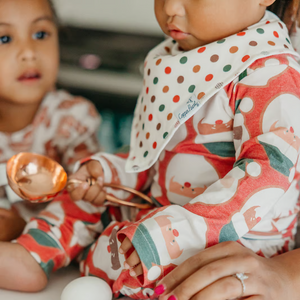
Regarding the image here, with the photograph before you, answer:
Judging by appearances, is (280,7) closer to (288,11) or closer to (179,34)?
(288,11)

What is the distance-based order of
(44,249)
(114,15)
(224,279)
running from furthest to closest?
(114,15) → (44,249) → (224,279)

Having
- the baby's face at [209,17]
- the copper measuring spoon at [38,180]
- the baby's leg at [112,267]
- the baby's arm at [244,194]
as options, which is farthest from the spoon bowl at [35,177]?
the baby's face at [209,17]

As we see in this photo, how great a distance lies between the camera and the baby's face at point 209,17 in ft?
1.89

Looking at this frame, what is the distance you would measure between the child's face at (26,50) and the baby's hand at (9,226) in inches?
12.0

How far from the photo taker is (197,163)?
639mm

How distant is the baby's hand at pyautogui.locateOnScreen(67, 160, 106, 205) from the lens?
0.69 meters

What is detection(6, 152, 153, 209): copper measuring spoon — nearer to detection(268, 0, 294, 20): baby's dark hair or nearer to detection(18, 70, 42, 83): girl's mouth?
detection(18, 70, 42, 83): girl's mouth

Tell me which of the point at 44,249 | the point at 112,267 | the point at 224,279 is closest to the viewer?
the point at 224,279

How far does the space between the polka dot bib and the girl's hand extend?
0.71 ft

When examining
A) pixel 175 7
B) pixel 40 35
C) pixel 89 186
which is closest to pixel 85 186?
pixel 89 186

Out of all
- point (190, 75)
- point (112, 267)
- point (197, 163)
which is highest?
point (190, 75)

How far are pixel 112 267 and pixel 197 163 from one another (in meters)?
0.22

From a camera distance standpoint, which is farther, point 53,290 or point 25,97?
point 25,97

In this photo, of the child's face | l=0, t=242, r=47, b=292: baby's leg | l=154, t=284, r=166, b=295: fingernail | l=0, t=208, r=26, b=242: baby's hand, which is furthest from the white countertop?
the child's face
